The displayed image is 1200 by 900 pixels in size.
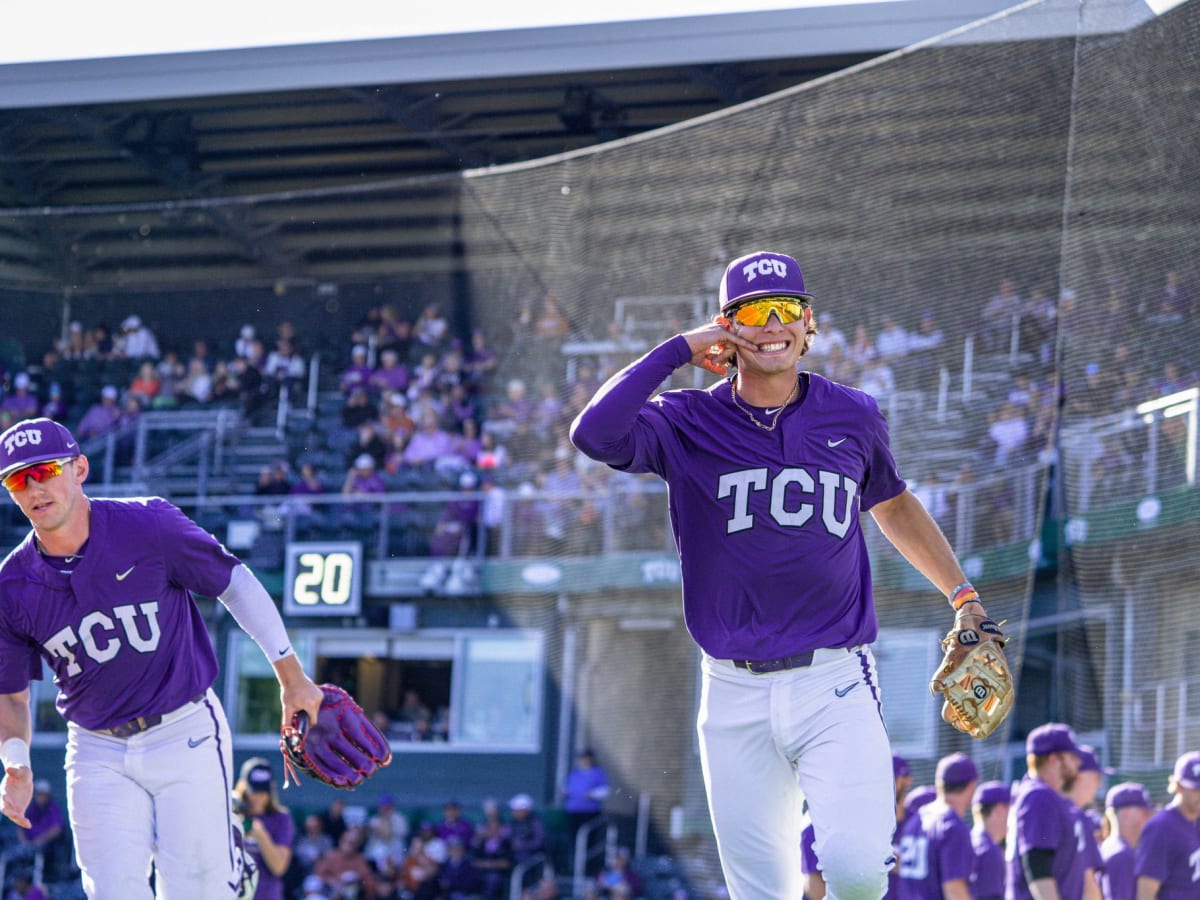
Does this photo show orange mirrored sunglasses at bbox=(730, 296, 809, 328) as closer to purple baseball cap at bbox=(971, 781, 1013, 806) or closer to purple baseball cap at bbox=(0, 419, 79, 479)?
purple baseball cap at bbox=(0, 419, 79, 479)

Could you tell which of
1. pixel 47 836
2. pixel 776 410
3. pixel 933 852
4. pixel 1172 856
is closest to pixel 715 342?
pixel 776 410

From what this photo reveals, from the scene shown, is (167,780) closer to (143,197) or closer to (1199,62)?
(1199,62)

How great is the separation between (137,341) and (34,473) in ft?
23.9

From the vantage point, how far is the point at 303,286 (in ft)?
38.8

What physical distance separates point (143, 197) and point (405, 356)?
6020 mm

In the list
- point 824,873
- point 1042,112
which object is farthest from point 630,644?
point 824,873

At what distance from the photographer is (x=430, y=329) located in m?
11.9

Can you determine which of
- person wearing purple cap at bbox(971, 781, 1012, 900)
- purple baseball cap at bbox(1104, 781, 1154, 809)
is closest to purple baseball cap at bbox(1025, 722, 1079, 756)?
person wearing purple cap at bbox(971, 781, 1012, 900)

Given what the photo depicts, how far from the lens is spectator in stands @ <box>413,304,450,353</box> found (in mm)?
11812

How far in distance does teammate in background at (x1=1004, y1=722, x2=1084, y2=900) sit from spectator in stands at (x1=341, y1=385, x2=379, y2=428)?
622 cm

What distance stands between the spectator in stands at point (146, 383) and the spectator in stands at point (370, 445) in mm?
1501

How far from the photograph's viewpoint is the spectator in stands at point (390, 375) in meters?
12.2

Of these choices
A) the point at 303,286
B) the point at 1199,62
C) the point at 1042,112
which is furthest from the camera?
the point at 303,286

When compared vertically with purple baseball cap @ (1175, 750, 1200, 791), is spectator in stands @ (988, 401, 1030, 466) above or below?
above
